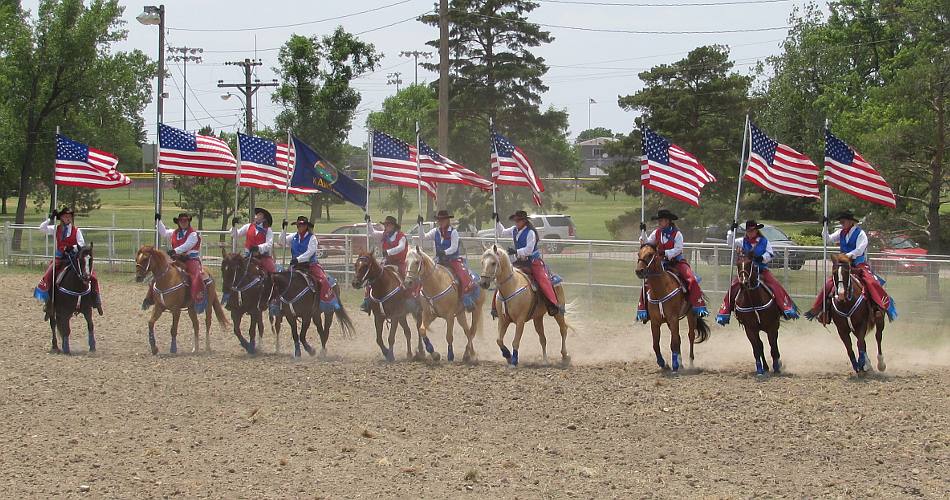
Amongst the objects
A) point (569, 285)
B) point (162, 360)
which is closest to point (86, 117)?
point (569, 285)

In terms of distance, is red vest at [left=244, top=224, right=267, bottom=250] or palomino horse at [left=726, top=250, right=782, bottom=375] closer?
palomino horse at [left=726, top=250, right=782, bottom=375]

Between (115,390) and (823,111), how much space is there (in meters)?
43.6

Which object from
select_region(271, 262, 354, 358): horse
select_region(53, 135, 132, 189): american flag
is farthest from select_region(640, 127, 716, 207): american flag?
select_region(53, 135, 132, 189): american flag

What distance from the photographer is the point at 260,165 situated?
68.1 feet

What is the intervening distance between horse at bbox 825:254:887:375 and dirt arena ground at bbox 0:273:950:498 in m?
0.46

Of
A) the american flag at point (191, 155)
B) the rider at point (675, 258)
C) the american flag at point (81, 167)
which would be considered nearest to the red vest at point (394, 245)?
the rider at point (675, 258)

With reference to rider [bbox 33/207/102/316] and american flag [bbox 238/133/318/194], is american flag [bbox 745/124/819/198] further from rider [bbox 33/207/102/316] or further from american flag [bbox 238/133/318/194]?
rider [bbox 33/207/102/316]

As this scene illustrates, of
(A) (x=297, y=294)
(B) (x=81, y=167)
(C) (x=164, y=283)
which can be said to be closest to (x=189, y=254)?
(C) (x=164, y=283)

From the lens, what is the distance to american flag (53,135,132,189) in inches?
794

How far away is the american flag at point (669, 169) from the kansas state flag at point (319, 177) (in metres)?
4.96

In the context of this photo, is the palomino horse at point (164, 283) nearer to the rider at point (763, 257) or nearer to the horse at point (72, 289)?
the horse at point (72, 289)

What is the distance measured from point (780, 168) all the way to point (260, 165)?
9476mm

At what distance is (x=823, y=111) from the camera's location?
51.6 meters

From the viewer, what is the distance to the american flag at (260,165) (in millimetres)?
20406
